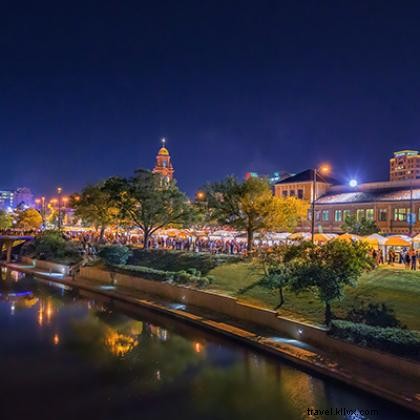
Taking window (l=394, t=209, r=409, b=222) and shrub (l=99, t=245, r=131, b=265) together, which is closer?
shrub (l=99, t=245, r=131, b=265)

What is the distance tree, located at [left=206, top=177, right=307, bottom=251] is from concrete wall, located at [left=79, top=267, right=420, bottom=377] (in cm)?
957

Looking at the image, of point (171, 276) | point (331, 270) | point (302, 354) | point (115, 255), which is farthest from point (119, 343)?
point (115, 255)

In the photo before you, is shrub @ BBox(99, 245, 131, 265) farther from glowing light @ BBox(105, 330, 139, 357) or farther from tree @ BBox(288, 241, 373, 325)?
tree @ BBox(288, 241, 373, 325)

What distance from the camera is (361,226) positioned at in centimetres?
4409

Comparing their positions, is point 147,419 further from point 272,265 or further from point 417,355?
point 272,265

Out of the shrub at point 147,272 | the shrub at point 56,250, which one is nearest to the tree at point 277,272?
the shrub at point 147,272

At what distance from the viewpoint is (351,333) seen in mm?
16922

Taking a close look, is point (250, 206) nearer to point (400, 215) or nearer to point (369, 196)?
point (400, 215)

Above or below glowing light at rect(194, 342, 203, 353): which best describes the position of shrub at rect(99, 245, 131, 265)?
above

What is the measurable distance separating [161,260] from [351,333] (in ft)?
77.0

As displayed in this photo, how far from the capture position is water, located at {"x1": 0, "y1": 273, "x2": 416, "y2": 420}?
13633 mm

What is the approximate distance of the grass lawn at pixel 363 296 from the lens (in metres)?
20.3

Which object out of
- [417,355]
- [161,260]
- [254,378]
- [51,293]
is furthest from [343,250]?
[51,293]

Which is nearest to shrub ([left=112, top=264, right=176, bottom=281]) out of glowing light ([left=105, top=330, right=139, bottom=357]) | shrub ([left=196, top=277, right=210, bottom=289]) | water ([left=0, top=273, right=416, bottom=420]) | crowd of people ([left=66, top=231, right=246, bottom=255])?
shrub ([left=196, top=277, right=210, bottom=289])
